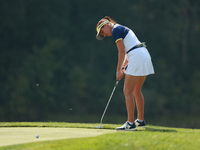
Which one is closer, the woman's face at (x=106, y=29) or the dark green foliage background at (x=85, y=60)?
the woman's face at (x=106, y=29)

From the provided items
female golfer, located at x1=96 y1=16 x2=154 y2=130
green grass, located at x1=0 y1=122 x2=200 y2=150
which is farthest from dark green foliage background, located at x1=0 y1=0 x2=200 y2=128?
green grass, located at x1=0 y1=122 x2=200 y2=150

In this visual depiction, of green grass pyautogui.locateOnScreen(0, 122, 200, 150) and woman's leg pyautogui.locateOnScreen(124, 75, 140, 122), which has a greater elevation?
woman's leg pyautogui.locateOnScreen(124, 75, 140, 122)

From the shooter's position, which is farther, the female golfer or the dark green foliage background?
the dark green foliage background

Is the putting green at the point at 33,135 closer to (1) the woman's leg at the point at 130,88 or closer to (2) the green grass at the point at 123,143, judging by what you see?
(2) the green grass at the point at 123,143

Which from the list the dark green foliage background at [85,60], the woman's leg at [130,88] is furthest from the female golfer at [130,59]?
the dark green foliage background at [85,60]

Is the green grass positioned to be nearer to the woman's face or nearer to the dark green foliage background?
the woman's face

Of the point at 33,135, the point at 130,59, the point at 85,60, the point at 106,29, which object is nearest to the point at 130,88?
the point at 130,59

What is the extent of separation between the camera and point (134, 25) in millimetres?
32719

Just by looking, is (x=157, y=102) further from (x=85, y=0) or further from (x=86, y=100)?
(x=85, y=0)

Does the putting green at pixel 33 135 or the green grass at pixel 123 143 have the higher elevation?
the green grass at pixel 123 143

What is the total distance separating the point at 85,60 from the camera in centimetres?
3231

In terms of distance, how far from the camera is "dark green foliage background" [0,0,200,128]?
27.2 metres

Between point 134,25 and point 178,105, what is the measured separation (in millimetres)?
7034

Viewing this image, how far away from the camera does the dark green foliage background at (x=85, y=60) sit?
27.2 metres
